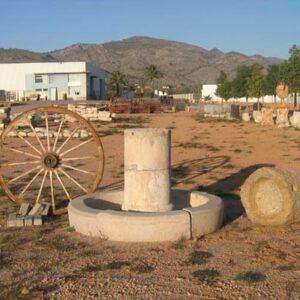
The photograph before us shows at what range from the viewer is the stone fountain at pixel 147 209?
23.7 ft

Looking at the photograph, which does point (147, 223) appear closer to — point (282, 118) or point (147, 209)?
point (147, 209)

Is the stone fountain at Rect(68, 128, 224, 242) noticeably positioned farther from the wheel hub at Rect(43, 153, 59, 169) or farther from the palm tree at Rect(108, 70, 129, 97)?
the palm tree at Rect(108, 70, 129, 97)

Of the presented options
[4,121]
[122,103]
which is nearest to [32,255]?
[4,121]

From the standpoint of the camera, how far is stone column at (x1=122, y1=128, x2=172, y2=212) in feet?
26.2

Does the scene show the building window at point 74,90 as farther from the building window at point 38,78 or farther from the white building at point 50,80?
the building window at point 38,78

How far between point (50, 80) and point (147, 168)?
250ft

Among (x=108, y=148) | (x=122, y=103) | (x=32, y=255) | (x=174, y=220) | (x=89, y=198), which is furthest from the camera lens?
(x=122, y=103)

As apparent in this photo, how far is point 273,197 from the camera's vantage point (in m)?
8.05

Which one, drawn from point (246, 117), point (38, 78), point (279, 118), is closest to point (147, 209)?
point (279, 118)

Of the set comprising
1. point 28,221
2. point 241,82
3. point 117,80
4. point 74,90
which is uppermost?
point 117,80

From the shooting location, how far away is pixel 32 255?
677 centimetres

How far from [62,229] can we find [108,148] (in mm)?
11679

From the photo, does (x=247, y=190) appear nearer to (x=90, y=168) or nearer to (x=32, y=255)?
(x=32, y=255)

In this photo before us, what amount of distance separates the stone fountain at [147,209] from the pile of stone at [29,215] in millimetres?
679
